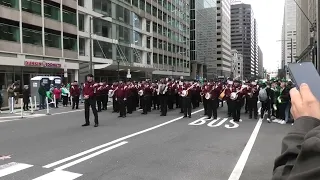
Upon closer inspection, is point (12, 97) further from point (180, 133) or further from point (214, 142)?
point (214, 142)

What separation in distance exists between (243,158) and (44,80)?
836 inches

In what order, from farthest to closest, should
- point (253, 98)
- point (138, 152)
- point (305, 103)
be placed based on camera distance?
point (253, 98), point (138, 152), point (305, 103)

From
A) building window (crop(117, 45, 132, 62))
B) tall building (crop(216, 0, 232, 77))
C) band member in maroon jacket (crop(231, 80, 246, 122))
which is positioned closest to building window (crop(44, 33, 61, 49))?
building window (crop(117, 45, 132, 62))

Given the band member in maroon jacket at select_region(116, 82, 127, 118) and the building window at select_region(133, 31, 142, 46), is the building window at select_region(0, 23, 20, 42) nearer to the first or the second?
the band member in maroon jacket at select_region(116, 82, 127, 118)

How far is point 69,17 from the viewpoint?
4141 cm

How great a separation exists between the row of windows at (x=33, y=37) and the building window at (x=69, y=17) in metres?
2.06

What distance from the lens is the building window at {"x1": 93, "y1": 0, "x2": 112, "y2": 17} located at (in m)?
48.2

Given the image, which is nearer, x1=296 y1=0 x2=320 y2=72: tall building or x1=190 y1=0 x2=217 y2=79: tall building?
x1=296 y1=0 x2=320 y2=72: tall building

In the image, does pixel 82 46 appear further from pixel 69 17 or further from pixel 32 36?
pixel 32 36

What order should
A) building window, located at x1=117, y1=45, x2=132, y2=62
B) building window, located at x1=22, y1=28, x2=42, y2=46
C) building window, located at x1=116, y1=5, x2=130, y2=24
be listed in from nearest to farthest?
building window, located at x1=22, y1=28, x2=42, y2=46
building window, located at x1=117, y1=45, x2=132, y2=62
building window, located at x1=116, y1=5, x2=130, y2=24

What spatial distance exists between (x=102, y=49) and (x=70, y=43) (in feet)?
25.8

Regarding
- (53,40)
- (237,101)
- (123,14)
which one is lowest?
(237,101)

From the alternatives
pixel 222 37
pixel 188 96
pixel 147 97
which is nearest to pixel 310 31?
pixel 147 97

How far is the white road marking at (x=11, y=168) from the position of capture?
658cm
